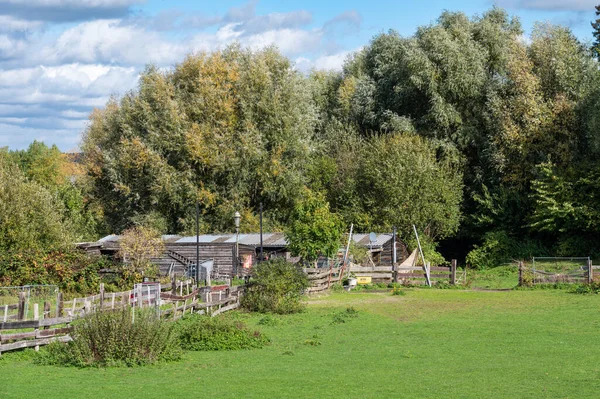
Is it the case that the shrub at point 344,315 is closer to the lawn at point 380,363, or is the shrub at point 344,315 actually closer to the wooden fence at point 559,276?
the lawn at point 380,363

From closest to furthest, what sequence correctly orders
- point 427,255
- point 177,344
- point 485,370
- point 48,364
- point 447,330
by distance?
point 485,370
point 48,364
point 177,344
point 447,330
point 427,255

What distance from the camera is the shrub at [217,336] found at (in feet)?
74.3

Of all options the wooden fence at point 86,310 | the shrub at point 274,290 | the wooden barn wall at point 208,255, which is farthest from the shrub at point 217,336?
the wooden barn wall at point 208,255

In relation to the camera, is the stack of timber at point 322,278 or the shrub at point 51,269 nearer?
the stack of timber at point 322,278

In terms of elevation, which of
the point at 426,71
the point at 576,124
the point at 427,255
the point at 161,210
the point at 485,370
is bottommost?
the point at 485,370

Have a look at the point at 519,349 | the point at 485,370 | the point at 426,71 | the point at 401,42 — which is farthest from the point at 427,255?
the point at 485,370

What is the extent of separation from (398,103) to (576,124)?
516 inches

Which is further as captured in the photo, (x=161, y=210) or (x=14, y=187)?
(x=161, y=210)

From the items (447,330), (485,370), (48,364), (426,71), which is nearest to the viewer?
(485,370)

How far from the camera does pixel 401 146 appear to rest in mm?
53688

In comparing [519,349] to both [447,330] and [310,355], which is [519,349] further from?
[310,355]

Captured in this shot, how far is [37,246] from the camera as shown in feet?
142

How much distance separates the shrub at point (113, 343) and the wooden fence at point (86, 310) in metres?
0.63

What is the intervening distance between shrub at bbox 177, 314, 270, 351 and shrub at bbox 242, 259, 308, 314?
7.50 meters
